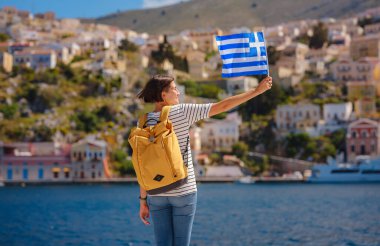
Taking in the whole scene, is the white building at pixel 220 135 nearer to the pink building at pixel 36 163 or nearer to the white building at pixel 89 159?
the white building at pixel 89 159

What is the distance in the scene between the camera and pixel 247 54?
506cm

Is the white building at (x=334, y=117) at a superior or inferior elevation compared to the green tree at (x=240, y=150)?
superior

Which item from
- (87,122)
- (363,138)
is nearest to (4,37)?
(87,122)

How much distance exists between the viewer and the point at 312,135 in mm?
66000

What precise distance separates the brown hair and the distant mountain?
432ft

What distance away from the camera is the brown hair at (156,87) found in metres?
4.98

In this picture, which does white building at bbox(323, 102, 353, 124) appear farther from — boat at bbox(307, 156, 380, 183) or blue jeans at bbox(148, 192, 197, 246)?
blue jeans at bbox(148, 192, 197, 246)

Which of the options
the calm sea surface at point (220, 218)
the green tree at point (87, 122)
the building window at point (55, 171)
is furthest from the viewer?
the green tree at point (87, 122)

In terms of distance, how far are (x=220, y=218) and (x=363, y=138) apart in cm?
3507

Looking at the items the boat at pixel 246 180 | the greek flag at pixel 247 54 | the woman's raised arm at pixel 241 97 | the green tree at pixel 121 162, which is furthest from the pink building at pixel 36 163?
the woman's raised arm at pixel 241 97

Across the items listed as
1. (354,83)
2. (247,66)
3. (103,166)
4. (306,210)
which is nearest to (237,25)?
(354,83)

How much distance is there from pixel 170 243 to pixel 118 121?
63734 mm

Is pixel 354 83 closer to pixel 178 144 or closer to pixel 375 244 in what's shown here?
pixel 375 244

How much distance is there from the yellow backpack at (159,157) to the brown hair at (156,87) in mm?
216
